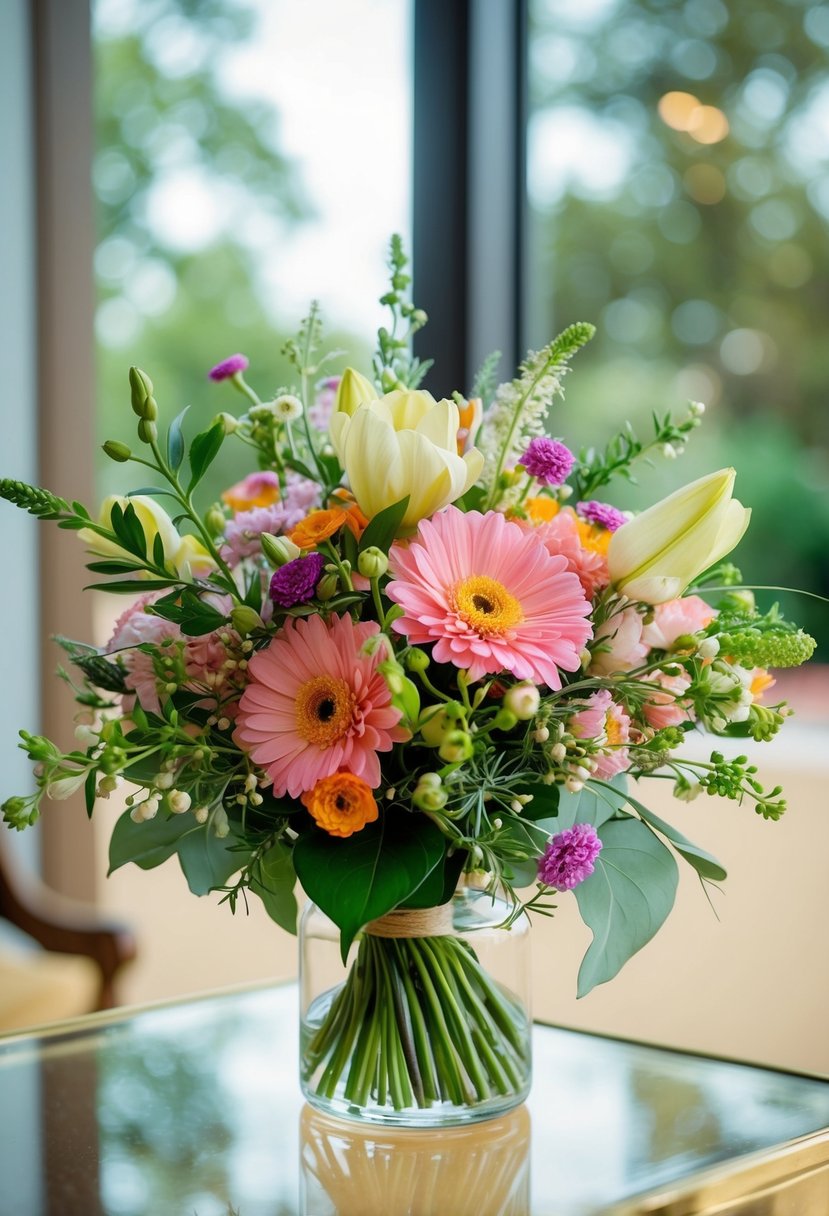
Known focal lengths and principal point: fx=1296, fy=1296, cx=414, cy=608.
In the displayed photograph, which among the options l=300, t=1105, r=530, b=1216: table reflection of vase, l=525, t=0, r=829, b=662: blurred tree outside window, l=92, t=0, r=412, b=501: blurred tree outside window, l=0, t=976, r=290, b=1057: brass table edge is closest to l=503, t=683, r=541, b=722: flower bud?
l=300, t=1105, r=530, b=1216: table reflection of vase

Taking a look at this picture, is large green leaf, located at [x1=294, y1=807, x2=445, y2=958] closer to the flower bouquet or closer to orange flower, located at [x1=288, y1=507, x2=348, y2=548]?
the flower bouquet

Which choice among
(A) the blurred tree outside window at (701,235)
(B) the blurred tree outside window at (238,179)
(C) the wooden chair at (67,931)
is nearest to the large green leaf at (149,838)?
(C) the wooden chair at (67,931)

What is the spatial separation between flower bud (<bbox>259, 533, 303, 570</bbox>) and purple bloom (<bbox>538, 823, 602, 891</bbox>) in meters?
0.23

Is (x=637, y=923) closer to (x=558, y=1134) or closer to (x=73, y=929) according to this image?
(x=558, y=1134)

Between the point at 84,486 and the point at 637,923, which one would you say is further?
the point at 84,486

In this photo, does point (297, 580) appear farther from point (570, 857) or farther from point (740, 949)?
point (740, 949)

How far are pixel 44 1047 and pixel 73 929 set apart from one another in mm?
875

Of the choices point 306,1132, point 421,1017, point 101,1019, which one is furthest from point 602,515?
point 101,1019

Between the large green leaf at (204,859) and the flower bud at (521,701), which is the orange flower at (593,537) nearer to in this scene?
the flower bud at (521,701)

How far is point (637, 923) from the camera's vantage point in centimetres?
83

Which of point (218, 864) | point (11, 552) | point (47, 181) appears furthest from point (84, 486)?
point (218, 864)

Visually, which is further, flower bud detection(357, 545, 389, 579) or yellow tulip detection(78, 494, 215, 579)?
yellow tulip detection(78, 494, 215, 579)

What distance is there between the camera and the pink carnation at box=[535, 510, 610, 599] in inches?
31.4

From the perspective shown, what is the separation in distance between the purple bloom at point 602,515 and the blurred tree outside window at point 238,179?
1.46 metres
